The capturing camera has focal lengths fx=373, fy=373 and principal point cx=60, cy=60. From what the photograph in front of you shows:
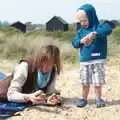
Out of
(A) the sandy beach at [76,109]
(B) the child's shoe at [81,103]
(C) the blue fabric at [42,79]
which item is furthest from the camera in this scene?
(B) the child's shoe at [81,103]

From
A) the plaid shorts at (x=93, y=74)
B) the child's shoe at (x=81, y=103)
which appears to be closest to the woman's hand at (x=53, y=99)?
the child's shoe at (x=81, y=103)

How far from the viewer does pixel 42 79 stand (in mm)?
4691

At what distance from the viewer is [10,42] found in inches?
513

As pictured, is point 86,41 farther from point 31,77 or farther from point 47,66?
point 31,77

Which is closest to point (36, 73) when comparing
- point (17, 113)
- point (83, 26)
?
point (17, 113)

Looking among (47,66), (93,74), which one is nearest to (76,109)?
(93,74)

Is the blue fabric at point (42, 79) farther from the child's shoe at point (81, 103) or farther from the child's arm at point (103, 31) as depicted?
the child's arm at point (103, 31)

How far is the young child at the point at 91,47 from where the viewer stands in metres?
4.78

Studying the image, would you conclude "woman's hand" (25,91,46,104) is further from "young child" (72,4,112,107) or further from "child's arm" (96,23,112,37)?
"child's arm" (96,23,112,37)

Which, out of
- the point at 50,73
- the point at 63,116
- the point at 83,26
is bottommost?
the point at 63,116

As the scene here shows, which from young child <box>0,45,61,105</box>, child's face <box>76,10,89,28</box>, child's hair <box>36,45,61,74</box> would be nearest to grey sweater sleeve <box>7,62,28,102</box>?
young child <box>0,45,61,105</box>

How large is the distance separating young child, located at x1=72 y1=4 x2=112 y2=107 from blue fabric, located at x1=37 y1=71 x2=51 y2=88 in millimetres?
497

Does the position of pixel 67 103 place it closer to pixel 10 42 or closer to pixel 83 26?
pixel 83 26

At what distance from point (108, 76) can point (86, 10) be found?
245 cm
